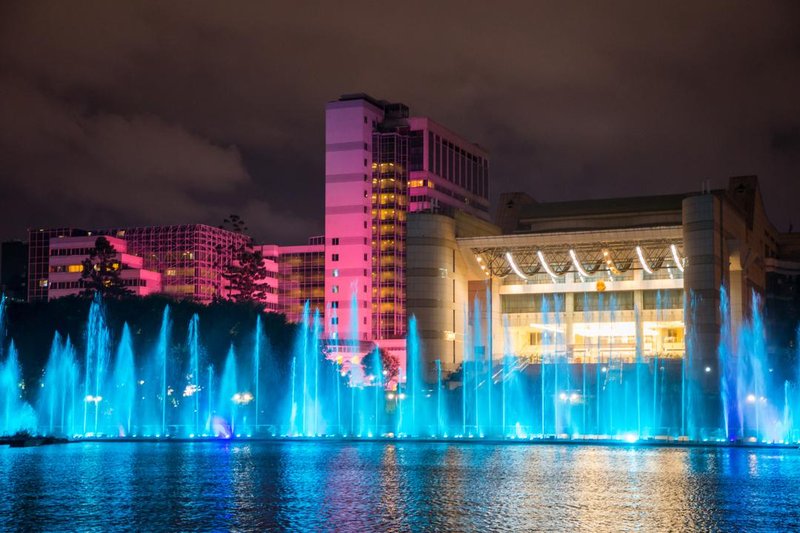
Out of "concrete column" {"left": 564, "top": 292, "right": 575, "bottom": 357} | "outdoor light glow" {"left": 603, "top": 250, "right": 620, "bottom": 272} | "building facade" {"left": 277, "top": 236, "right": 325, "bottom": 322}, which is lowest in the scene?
"concrete column" {"left": 564, "top": 292, "right": 575, "bottom": 357}

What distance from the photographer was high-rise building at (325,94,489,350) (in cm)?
15338

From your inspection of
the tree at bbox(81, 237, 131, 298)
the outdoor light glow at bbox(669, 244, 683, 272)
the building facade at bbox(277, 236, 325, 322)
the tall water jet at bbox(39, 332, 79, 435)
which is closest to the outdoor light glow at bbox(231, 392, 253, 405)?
the tall water jet at bbox(39, 332, 79, 435)

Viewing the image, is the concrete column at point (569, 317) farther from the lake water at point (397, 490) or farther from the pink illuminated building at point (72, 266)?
the pink illuminated building at point (72, 266)

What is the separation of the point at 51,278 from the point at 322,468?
12798 centimetres

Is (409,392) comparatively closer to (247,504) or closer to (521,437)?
(521,437)

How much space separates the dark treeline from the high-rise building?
68.6 m

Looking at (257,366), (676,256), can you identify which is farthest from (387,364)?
(257,366)

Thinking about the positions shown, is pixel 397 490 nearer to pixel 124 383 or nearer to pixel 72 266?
pixel 124 383

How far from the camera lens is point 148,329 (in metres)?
75.8

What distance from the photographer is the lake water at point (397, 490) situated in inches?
1038

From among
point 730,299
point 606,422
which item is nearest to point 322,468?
point 606,422

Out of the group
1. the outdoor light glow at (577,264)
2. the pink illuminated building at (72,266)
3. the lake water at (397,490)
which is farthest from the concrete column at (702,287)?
the pink illuminated building at (72,266)

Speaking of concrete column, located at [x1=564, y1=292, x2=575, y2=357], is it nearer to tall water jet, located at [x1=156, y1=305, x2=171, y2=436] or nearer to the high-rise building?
tall water jet, located at [x1=156, y1=305, x2=171, y2=436]

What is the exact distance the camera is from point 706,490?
32.7 m
